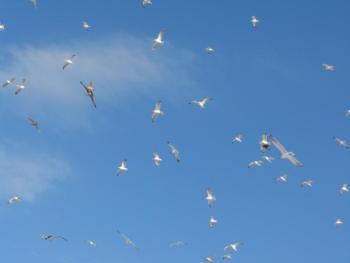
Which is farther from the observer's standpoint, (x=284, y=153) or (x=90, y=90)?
(x=90, y=90)

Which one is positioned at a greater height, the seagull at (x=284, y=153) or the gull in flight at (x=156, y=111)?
the gull in flight at (x=156, y=111)

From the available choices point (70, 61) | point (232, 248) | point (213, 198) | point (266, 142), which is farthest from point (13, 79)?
point (266, 142)

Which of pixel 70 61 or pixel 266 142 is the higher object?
pixel 70 61

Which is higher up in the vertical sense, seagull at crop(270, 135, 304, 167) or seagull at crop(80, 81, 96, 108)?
seagull at crop(80, 81, 96, 108)

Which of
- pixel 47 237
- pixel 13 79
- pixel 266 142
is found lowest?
pixel 266 142

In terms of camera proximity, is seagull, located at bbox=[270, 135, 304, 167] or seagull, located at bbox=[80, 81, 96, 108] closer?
seagull, located at bbox=[270, 135, 304, 167]

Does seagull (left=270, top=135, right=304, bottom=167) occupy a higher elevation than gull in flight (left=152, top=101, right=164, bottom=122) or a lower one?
lower

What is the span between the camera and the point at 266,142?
50.8m

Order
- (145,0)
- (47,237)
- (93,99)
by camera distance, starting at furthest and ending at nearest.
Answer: (47,237)
(145,0)
(93,99)

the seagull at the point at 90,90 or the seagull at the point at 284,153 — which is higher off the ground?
the seagull at the point at 90,90

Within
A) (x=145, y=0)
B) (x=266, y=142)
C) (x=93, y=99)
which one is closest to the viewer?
(x=266, y=142)

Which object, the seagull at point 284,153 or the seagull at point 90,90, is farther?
the seagull at point 90,90

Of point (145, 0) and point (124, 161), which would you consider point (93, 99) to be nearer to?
point (145, 0)

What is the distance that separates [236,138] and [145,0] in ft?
95.9
